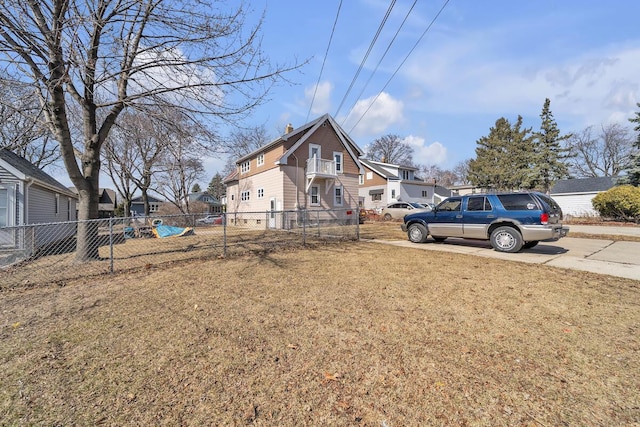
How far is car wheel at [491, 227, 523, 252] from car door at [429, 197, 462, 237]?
1016 mm

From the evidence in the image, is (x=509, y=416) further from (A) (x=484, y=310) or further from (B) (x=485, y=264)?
(B) (x=485, y=264)

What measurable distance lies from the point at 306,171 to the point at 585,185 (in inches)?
1032

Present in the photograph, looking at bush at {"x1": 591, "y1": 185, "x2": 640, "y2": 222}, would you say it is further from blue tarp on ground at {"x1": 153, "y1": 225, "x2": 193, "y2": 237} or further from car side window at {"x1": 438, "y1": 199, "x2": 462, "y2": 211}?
blue tarp on ground at {"x1": 153, "y1": 225, "x2": 193, "y2": 237}

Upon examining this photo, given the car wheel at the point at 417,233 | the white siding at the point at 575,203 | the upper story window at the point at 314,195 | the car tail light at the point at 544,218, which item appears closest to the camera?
the car tail light at the point at 544,218

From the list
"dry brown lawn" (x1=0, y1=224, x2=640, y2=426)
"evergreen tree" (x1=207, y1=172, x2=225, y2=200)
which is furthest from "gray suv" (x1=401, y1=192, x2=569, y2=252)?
"evergreen tree" (x1=207, y1=172, x2=225, y2=200)

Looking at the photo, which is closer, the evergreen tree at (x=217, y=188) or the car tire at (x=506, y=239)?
the car tire at (x=506, y=239)

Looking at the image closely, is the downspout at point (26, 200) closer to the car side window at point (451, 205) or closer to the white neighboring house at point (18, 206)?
the white neighboring house at point (18, 206)

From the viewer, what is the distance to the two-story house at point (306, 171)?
61.3 ft

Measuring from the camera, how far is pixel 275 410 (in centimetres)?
199

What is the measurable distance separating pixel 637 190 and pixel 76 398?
2456 centimetres

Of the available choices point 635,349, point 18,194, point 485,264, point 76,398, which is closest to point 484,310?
point 635,349

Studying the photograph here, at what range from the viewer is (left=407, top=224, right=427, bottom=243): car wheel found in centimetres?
999

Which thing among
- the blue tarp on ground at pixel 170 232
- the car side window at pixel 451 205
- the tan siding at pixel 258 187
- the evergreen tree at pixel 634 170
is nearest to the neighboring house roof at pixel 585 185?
the evergreen tree at pixel 634 170

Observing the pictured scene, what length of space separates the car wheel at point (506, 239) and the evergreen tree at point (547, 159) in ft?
92.2
